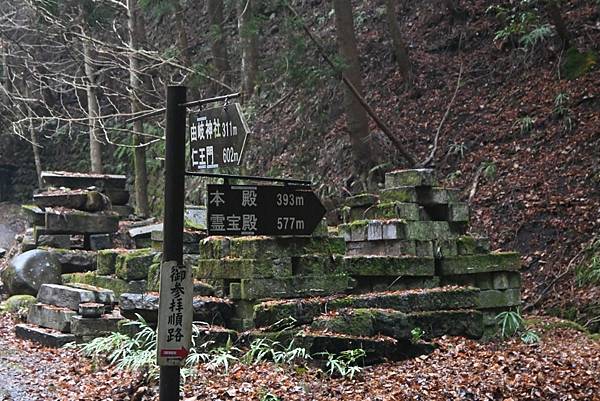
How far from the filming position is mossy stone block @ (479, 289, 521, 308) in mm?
11367

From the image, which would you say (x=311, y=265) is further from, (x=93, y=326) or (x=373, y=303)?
(x=93, y=326)

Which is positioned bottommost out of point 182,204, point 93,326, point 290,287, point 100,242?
point 93,326

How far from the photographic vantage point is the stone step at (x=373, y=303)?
8.98m

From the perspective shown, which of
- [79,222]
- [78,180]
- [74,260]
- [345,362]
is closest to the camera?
[345,362]

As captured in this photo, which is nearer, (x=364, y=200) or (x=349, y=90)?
(x=364, y=200)

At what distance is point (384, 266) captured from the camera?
34.3ft

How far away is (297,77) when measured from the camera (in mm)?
17938

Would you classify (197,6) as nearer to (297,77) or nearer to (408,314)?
(297,77)

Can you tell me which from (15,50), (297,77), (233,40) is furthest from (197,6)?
(297,77)

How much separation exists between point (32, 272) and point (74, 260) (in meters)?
0.95

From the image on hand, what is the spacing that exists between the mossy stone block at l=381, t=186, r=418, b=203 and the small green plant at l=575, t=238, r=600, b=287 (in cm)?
419

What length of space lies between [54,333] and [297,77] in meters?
9.15

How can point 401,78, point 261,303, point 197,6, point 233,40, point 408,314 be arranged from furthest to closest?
point 197,6, point 233,40, point 401,78, point 408,314, point 261,303

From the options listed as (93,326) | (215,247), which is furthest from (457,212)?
(93,326)
